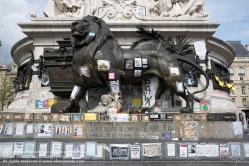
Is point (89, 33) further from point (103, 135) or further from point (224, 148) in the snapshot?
point (224, 148)

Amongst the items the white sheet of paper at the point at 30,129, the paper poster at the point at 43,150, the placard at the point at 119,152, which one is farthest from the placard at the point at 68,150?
the white sheet of paper at the point at 30,129

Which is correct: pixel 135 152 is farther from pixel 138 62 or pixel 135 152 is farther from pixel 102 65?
pixel 138 62

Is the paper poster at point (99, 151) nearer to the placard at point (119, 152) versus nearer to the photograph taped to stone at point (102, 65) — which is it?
the placard at point (119, 152)

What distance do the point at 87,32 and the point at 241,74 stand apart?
174ft

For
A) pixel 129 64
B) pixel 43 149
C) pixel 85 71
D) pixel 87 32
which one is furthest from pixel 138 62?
pixel 43 149

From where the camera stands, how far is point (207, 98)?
10.3 m

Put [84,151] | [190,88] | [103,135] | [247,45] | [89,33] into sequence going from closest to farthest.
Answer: [84,151] → [103,135] → [89,33] → [190,88] → [247,45]

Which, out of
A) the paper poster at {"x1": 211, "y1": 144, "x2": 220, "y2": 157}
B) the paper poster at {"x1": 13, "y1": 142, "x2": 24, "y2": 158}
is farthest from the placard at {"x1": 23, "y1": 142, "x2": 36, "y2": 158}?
the paper poster at {"x1": 211, "y1": 144, "x2": 220, "y2": 157}

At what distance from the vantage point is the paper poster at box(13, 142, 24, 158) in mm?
5895

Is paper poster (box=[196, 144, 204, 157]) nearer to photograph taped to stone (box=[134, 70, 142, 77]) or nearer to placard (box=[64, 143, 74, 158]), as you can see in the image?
placard (box=[64, 143, 74, 158])

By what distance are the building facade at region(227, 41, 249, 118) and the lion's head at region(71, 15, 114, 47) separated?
49.9m

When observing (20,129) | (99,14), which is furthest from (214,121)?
(99,14)

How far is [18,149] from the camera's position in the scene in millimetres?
5926

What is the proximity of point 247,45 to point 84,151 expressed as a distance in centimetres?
6219
